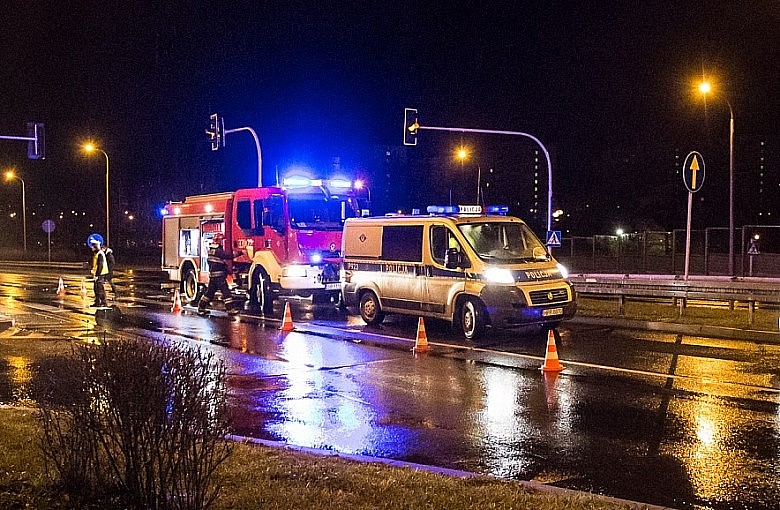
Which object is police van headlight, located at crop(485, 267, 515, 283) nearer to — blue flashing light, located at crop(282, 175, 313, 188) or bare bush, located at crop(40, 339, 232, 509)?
blue flashing light, located at crop(282, 175, 313, 188)

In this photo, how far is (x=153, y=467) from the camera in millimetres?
4566

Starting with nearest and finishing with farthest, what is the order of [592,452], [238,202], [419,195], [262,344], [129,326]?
1. [592,452]
2. [262,344]
3. [129,326]
4. [238,202]
5. [419,195]

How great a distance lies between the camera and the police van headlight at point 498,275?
47.9ft

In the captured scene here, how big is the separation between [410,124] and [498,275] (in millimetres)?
12503

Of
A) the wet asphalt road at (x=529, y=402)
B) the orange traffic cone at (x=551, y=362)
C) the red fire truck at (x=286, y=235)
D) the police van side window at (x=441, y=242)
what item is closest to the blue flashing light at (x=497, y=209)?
the police van side window at (x=441, y=242)

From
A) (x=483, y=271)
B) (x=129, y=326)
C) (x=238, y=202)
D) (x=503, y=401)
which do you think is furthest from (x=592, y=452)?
(x=238, y=202)

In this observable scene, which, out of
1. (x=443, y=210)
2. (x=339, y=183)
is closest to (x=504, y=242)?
(x=443, y=210)

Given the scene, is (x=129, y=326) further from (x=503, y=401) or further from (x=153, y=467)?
(x=153, y=467)

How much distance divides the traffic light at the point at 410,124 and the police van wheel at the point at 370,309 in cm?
972

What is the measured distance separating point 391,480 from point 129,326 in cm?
1238

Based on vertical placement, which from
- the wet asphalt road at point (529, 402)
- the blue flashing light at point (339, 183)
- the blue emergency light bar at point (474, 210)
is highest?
the blue flashing light at point (339, 183)

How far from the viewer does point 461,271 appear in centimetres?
1519

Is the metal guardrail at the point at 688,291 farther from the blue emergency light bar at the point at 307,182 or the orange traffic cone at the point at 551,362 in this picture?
the orange traffic cone at the point at 551,362

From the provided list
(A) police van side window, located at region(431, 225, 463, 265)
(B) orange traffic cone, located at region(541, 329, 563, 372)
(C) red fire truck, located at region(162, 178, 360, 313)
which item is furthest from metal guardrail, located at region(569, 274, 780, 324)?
(B) orange traffic cone, located at region(541, 329, 563, 372)
